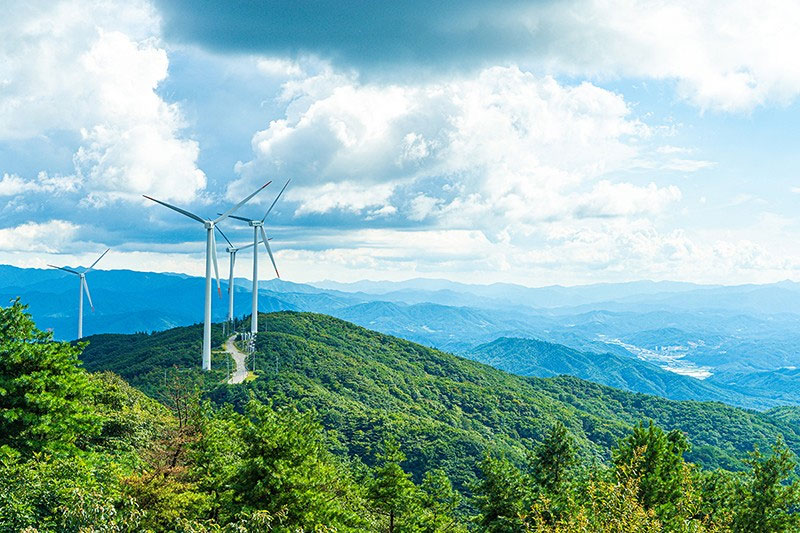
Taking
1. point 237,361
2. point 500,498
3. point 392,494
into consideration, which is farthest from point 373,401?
point 500,498

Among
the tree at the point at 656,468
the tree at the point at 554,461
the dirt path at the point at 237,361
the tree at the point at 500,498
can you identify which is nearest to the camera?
the tree at the point at 656,468

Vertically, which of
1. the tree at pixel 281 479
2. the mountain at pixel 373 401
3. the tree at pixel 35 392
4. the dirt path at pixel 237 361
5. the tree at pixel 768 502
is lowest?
the mountain at pixel 373 401

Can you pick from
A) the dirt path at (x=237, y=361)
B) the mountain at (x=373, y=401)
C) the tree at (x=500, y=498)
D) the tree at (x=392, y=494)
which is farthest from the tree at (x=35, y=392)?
the dirt path at (x=237, y=361)

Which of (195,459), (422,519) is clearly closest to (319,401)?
(422,519)

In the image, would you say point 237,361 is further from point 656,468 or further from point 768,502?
point 768,502

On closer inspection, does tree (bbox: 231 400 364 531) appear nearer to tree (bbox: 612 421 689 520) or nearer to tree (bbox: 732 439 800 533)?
tree (bbox: 612 421 689 520)

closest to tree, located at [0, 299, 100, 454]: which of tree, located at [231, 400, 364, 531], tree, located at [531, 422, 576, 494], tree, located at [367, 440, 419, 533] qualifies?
tree, located at [231, 400, 364, 531]

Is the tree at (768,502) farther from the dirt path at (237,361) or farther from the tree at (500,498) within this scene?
the dirt path at (237,361)
